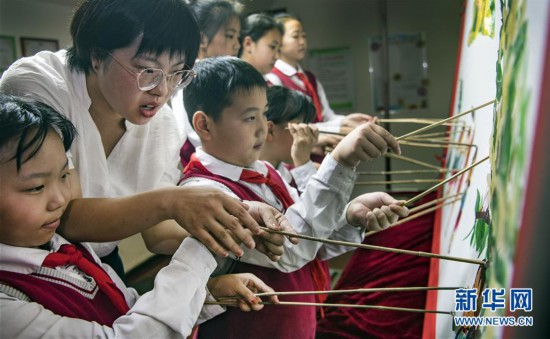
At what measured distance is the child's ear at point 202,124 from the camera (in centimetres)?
88

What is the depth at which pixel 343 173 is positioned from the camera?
29.6 inches

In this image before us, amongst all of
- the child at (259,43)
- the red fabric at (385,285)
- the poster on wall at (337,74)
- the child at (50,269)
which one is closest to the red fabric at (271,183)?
the child at (50,269)

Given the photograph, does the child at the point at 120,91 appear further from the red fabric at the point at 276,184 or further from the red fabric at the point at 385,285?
the red fabric at the point at 385,285

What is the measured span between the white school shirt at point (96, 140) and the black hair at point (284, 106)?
21 cm

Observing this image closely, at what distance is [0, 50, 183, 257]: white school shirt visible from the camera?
68 centimetres

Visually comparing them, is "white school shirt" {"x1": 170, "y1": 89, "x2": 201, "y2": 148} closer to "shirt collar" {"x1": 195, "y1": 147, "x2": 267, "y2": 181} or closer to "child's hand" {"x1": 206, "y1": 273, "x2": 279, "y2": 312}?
"shirt collar" {"x1": 195, "y1": 147, "x2": 267, "y2": 181}

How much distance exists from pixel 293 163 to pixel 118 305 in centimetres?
49

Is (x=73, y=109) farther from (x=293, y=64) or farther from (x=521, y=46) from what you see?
(x=293, y=64)

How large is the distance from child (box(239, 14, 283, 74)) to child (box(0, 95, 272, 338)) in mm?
897

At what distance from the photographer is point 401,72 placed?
274 cm

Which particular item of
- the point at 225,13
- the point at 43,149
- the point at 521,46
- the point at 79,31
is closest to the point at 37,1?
the point at 225,13

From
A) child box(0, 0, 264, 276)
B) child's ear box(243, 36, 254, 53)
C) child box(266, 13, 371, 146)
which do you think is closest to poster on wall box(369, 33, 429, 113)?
child box(266, 13, 371, 146)

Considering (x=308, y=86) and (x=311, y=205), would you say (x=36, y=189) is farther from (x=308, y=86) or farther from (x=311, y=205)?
(x=308, y=86)

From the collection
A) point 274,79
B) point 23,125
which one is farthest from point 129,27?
point 274,79
